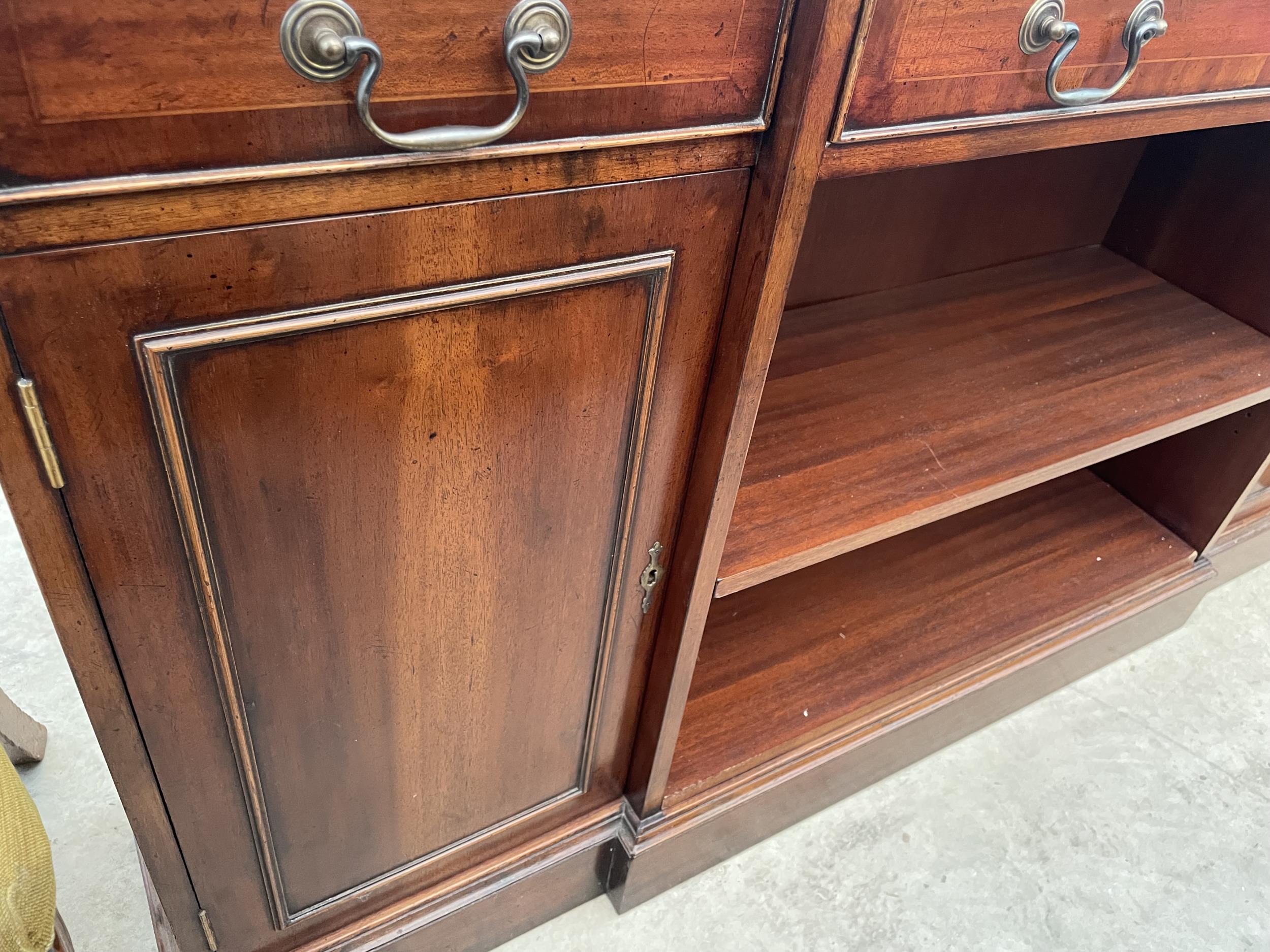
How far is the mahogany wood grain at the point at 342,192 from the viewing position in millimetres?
393

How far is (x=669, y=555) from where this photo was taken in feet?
2.42

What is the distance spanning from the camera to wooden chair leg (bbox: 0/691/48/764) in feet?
3.41

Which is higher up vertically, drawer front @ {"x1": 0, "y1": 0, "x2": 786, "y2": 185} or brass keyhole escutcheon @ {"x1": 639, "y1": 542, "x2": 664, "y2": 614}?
drawer front @ {"x1": 0, "y1": 0, "x2": 786, "y2": 185}

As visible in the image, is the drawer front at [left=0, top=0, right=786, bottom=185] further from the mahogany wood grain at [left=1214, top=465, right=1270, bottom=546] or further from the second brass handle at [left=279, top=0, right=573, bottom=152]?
the mahogany wood grain at [left=1214, top=465, right=1270, bottom=546]

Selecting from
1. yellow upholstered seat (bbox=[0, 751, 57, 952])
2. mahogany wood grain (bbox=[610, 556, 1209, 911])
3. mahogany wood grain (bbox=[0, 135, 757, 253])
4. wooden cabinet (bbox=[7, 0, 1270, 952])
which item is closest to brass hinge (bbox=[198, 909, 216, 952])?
wooden cabinet (bbox=[7, 0, 1270, 952])

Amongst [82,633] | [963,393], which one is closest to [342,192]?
[82,633]

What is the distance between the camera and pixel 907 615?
45.4 inches

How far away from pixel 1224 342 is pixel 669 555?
82cm

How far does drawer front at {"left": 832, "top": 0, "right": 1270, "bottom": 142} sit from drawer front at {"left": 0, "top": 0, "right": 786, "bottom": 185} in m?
0.07

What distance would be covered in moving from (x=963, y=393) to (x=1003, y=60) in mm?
451

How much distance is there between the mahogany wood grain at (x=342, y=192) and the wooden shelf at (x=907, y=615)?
640mm

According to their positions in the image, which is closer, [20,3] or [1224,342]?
[20,3]

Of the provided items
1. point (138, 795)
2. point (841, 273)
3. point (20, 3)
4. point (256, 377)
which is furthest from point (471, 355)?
point (841, 273)

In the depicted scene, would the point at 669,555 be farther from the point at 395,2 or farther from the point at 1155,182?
the point at 1155,182
